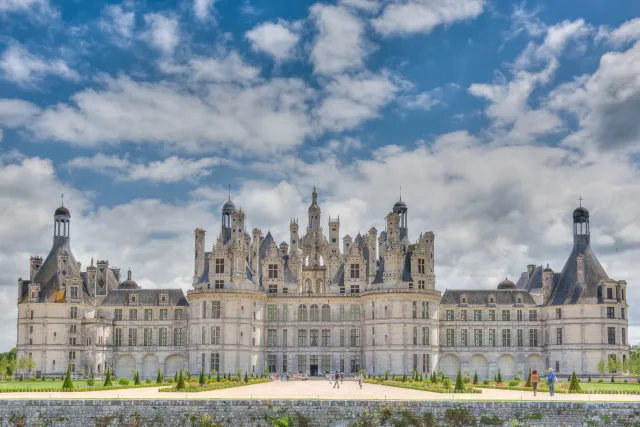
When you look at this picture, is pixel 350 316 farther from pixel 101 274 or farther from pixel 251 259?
pixel 101 274

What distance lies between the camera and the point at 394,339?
90.5 meters

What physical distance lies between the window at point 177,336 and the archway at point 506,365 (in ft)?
113

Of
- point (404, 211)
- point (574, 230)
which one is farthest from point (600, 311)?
point (404, 211)

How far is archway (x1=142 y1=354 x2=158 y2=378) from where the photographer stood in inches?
3853

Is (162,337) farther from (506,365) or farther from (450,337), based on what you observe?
(506,365)

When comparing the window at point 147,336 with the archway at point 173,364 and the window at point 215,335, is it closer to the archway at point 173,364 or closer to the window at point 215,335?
the archway at point 173,364

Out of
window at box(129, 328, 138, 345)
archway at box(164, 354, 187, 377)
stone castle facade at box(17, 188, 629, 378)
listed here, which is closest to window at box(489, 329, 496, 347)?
stone castle facade at box(17, 188, 629, 378)

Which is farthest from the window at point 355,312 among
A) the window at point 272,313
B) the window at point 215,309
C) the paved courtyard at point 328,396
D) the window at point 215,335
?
the paved courtyard at point 328,396

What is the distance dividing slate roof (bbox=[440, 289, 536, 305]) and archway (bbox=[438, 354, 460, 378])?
5763 mm

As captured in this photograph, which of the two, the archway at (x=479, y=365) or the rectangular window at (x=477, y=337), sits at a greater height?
the rectangular window at (x=477, y=337)

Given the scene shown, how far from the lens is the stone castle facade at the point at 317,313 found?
3588 inches

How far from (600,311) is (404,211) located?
23.1 meters

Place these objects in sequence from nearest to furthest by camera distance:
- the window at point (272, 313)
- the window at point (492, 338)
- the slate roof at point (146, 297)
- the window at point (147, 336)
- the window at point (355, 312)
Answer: the window at point (355, 312) < the window at point (492, 338) < the window at point (272, 313) < the window at point (147, 336) < the slate roof at point (146, 297)

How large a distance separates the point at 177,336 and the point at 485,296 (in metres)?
33.7
